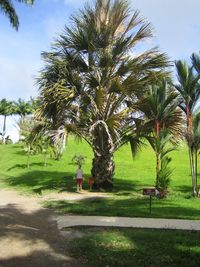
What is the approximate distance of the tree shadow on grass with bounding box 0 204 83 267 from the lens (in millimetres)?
7293

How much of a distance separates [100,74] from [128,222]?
9.51 meters

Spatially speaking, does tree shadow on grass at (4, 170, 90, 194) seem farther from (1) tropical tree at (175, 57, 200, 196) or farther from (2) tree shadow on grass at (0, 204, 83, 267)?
(2) tree shadow on grass at (0, 204, 83, 267)

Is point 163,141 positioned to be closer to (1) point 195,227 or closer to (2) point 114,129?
(2) point 114,129

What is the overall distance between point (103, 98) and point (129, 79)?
1389 mm

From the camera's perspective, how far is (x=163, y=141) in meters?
17.1

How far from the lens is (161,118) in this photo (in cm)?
1800

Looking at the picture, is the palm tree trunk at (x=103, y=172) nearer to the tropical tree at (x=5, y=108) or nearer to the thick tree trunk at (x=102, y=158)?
the thick tree trunk at (x=102, y=158)

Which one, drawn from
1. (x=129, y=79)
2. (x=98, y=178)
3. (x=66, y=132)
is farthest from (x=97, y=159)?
(x=129, y=79)

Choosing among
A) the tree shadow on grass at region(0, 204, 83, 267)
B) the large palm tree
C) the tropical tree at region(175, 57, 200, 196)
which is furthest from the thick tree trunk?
the tree shadow on grass at region(0, 204, 83, 267)

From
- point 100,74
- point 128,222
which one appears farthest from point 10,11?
point 128,222

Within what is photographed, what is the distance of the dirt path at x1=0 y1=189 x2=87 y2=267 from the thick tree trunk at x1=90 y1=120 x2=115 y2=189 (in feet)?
19.7

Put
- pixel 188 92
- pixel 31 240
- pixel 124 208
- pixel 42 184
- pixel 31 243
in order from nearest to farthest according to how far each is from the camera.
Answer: pixel 31 243 < pixel 31 240 < pixel 124 208 < pixel 188 92 < pixel 42 184

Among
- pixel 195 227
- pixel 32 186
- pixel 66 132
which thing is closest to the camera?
pixel 195 227

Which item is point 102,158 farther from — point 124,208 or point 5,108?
point 5,108
